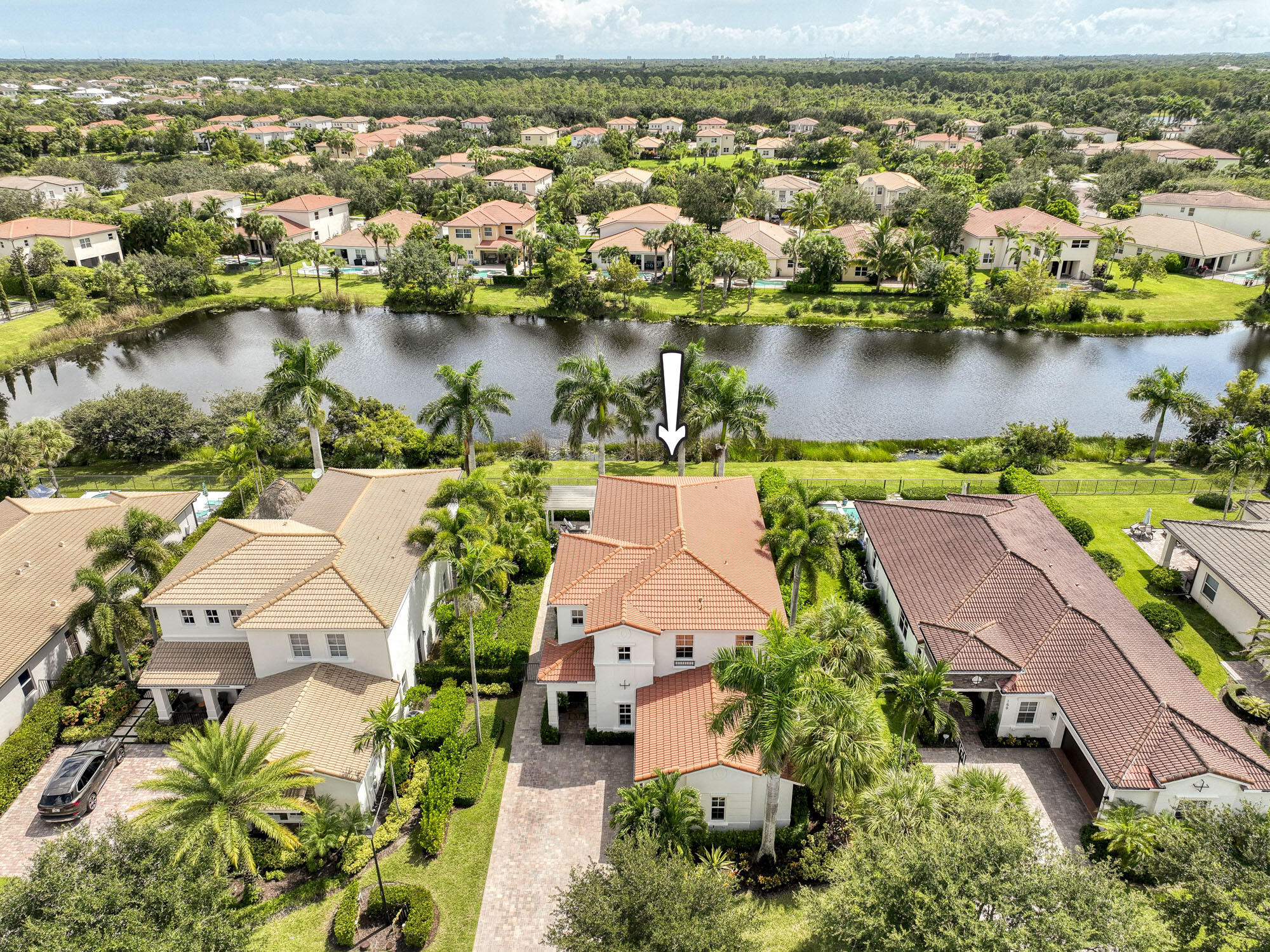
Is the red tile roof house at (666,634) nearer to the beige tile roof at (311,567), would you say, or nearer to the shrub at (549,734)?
the shrub at (549,734)

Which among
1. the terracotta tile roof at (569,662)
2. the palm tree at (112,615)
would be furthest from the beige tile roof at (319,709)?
the terracotta tile roof at (569,662)

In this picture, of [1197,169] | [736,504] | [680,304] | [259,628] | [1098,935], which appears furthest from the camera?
[1197,169]

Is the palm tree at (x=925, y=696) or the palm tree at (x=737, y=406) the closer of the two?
the palm tree at (x=925, y=696)

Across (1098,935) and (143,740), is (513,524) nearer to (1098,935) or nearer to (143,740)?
(143,740)

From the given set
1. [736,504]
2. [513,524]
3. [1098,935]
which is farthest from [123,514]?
[1098,935]

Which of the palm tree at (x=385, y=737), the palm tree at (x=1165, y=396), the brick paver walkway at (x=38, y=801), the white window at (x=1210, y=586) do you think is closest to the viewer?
the palm tree at (x=385, y=737)

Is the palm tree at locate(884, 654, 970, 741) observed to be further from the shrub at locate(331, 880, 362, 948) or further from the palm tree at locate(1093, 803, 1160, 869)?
the shrub at locate(331, 880, 362, 948)

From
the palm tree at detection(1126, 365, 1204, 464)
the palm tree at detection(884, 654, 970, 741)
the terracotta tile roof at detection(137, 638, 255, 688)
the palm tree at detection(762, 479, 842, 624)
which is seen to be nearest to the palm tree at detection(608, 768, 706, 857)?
the palm tree at detection(884, 654, 970, 741)
